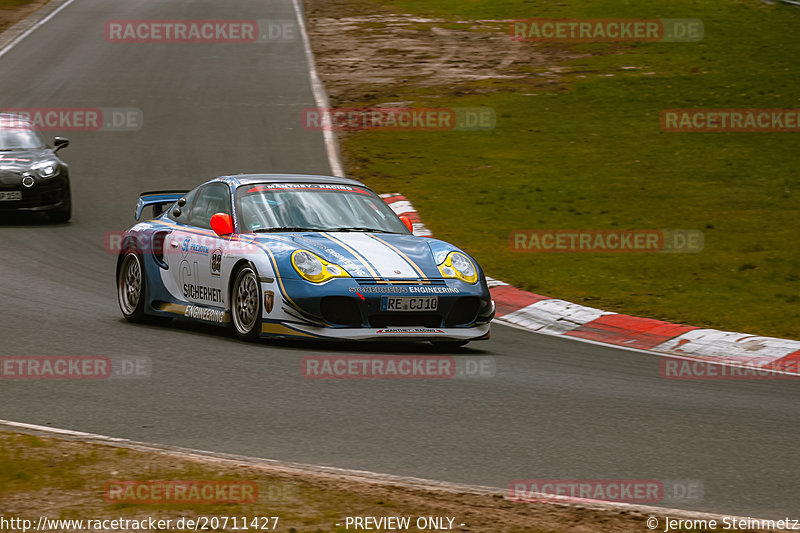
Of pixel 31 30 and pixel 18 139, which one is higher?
pixel 31 30

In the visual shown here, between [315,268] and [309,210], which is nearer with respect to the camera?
[315,268]

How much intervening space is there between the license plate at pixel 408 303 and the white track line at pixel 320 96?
34.0 ft

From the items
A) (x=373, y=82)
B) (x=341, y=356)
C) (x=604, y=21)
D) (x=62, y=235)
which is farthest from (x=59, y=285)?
(x=604, y=21)

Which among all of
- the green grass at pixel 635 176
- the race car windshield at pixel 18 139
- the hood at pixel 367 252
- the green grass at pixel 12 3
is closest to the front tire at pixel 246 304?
the hood at pixel 367 252

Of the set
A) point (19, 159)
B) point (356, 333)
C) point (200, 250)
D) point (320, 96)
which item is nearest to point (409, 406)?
point (356, 333)

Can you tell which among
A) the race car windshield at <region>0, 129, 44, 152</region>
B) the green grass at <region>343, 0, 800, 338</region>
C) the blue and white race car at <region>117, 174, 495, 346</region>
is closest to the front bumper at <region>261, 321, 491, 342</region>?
the blue and white race car at <region>117, 174, 495, 346</region>

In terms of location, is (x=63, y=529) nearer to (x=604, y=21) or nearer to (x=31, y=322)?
(x=31, y=322)

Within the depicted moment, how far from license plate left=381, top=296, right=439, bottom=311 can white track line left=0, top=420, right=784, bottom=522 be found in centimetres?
318

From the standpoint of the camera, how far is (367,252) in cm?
891

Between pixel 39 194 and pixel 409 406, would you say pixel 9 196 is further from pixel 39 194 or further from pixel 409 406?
pixel 409 406

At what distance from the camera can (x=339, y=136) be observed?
877 inches

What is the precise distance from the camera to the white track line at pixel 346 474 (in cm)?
472

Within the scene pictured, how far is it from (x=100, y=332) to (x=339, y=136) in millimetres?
13272

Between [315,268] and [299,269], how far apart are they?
120 millimetres
